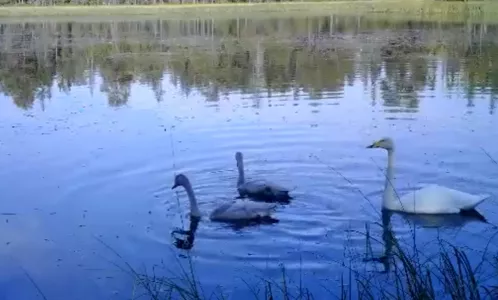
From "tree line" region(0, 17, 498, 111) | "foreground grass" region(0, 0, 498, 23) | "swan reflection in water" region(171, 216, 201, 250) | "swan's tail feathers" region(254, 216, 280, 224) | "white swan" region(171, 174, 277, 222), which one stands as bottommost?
"swan reflection in water" region(171, 216, 201, 250)

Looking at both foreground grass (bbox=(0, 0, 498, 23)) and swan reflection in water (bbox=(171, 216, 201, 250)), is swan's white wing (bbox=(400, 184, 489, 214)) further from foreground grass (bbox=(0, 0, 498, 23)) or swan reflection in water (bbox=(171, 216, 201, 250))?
foreground grass (bbox=(0, 0, 498, 23))

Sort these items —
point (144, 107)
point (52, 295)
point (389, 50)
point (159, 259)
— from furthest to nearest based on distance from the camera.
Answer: point (389, 50), point (144, 107), point (159, 259), point (52, 295)

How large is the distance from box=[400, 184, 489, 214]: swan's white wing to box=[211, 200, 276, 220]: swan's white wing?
154 cm

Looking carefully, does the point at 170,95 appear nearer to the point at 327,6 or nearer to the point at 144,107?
the point at 144,107

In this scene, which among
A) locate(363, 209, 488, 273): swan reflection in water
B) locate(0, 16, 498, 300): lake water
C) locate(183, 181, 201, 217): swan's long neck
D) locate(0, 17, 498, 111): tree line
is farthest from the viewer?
locate(0, 17, 498, 111): tree line

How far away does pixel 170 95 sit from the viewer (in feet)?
60.1

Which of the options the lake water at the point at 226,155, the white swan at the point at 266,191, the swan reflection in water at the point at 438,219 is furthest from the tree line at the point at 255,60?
the swan reflection in water at the point at 438,219

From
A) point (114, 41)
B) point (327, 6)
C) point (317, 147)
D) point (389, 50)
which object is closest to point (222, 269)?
point (317, 147)

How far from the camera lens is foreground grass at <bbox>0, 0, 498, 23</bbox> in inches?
1801

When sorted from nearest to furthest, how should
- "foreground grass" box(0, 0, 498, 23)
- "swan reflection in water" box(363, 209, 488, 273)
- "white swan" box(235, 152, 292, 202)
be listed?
"swan reflection in water" box(363, 209, 488, 273)
"white swan" box(235, 152, 292, 202)
"foreground grass" box(0, 0, 498, 23)

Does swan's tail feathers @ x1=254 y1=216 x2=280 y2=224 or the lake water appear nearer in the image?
the lake water

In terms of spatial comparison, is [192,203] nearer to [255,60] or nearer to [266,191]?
[266,191]

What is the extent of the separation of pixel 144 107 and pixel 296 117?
152 inches

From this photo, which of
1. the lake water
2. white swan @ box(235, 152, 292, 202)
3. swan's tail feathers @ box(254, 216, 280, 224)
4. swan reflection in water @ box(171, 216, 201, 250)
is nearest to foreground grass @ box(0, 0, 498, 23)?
the lake water
